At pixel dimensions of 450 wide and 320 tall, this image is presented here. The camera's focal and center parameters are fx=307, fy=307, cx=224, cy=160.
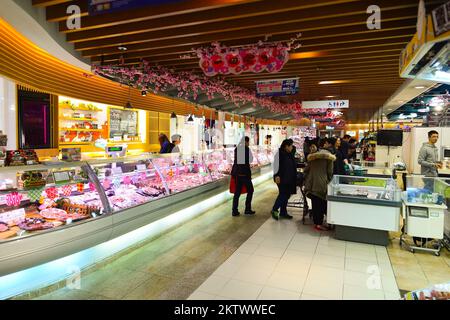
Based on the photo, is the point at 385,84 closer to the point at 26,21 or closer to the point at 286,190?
the point at 286,190

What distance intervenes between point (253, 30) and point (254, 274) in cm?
359

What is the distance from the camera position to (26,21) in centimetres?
433

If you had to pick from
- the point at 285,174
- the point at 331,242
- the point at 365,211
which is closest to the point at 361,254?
the point at 331,242

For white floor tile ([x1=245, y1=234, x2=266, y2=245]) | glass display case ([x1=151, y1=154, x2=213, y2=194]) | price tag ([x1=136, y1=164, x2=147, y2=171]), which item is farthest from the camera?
glass display case ([x1=151, y1=154, x2=213, y2=194])

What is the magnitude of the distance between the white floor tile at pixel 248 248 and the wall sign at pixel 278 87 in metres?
4.27

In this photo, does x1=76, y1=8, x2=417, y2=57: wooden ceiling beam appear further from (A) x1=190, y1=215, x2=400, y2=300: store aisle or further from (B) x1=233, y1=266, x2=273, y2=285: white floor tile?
(B) x1=233, y1=266, x2=273, y2=285: white floor tile

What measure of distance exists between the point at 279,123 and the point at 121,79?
1654cm

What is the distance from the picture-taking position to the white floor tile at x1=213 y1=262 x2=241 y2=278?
12.9ft

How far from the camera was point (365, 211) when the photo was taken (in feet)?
16.5

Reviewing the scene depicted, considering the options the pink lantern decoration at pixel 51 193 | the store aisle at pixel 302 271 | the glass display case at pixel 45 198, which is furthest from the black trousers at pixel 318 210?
the pink lantern decoration at pixel 51 193

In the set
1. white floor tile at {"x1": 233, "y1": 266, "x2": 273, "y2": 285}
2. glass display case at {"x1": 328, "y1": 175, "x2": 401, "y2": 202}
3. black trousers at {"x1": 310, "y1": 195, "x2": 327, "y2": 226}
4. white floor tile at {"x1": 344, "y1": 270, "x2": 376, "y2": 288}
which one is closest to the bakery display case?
glass display case at {"x1": 328, "y1": 175, "x2": 401, "y2": 202}

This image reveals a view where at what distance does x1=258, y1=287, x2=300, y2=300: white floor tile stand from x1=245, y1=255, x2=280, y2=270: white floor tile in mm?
618
